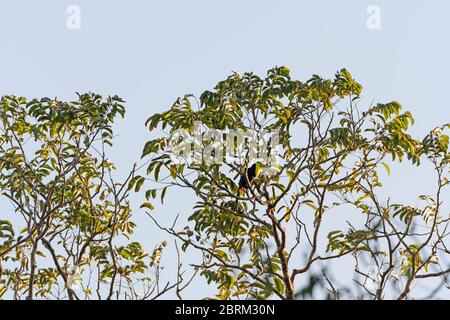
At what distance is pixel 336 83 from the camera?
27.6 ft

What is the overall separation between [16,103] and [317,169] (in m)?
3.87

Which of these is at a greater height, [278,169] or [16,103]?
[16,103]

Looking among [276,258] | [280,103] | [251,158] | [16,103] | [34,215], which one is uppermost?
[16,103]

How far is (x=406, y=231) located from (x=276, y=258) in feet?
4.68

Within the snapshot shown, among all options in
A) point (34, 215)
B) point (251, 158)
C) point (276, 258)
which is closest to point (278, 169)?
point (251, 158)

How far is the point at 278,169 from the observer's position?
8258 millimetres

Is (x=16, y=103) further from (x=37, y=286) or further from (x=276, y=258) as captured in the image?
(x=276, y=258)
